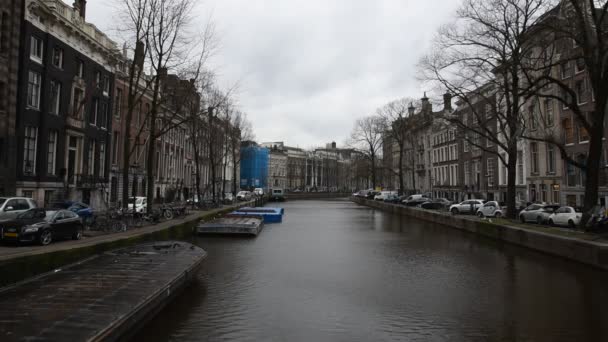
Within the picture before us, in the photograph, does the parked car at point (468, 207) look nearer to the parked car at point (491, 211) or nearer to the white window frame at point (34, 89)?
the parked car at point (491, 211)

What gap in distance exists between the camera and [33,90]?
29.5m

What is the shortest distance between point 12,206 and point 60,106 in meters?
16.2

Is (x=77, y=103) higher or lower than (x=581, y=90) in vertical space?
lower

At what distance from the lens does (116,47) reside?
134 ft

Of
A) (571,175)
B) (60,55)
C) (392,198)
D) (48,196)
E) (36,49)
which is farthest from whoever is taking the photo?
(392,198)

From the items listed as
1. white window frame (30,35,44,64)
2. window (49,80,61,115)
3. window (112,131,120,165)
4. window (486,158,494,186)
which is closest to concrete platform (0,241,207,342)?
white window frame (30,35,44,64)

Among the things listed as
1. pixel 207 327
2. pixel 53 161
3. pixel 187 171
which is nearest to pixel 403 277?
pixel 207 327

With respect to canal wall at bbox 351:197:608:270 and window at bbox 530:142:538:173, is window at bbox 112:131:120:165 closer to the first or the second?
canal wall at bbox 351:197:608:270

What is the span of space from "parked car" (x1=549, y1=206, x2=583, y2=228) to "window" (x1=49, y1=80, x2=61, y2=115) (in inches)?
1428

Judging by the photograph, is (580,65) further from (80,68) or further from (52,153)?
(52,153)

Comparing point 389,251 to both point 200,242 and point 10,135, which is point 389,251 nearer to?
point 200,242

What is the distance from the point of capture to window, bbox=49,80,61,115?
3155 centimetres

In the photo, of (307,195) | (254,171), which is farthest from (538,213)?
(254,171)

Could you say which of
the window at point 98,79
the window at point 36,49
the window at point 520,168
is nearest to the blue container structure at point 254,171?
the window at point 520,168
